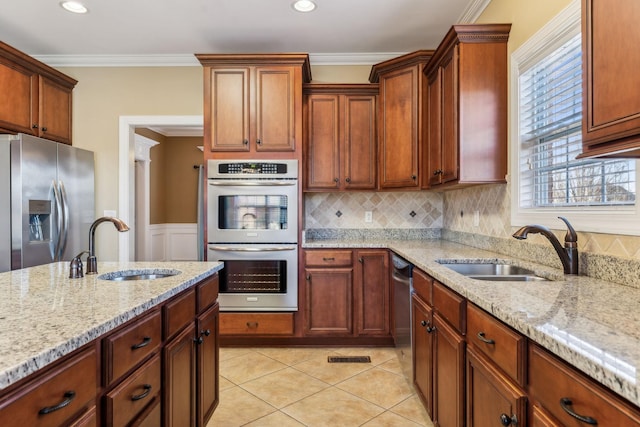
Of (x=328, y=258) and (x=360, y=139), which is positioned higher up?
(x=360, y=139)

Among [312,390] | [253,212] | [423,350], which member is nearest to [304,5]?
[253,212]

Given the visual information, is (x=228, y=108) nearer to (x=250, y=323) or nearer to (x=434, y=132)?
(x=434, y=132)

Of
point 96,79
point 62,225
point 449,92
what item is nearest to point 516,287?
point 449,92

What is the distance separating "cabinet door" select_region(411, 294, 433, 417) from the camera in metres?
1.96

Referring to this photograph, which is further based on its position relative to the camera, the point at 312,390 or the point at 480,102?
the point at 312,390

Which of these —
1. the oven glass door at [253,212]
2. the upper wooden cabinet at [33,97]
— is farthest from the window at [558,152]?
the upper wooden cabinet at [33,97]

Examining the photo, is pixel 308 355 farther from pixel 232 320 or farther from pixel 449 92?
pixel 449 92

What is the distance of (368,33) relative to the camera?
3.26 metres

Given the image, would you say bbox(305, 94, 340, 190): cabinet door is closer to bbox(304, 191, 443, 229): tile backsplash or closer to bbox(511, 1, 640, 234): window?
bbox(304, 191, 443, 229): tile backsplash

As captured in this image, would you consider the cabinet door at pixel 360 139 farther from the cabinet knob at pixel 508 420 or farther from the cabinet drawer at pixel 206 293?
the cabinet knob at pixel 508 420

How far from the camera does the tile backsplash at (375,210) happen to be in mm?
3756

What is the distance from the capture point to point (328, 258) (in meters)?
3.20

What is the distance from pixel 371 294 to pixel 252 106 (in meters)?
1.86

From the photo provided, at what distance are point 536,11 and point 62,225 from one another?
377cm
